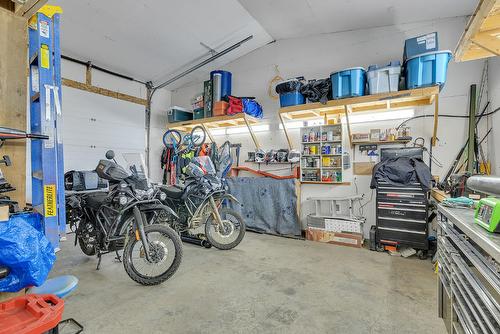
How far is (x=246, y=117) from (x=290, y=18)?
1.73 m

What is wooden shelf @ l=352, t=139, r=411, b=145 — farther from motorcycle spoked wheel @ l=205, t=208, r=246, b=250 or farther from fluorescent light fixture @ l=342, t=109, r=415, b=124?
motorcycle spoked wheel @ l=205, t=208, r=246, b=250

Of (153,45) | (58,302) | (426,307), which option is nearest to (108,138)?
(153,45)

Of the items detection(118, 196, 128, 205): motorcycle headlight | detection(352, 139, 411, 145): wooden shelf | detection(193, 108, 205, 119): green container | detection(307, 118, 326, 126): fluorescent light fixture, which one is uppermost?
detection(193, 108, 205, 119): green container

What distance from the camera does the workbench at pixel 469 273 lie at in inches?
28.4

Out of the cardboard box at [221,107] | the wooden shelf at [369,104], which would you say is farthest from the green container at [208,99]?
the wooden shelf at [369,104]

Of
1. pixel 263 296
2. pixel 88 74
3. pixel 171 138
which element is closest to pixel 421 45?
pixel 263 296

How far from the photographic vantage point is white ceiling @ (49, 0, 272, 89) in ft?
11.8

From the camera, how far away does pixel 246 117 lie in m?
4.68

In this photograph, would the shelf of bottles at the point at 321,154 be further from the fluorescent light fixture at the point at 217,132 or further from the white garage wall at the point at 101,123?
Result: the white garage wall at the point at 101,123

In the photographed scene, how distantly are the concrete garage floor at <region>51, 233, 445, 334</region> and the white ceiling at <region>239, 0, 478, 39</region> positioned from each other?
331 cm

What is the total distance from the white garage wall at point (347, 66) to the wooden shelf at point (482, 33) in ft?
6.82

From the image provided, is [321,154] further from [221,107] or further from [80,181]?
[80,181]

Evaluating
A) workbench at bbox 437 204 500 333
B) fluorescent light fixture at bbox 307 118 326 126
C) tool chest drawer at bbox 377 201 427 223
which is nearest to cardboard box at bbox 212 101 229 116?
fluorescent light fixture at bbox 307 118 326 126

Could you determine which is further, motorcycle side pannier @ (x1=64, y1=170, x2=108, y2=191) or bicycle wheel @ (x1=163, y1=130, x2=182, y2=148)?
bicycle wheel @ (x1=163, y1=130, x2=182, y2=148)
